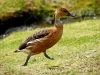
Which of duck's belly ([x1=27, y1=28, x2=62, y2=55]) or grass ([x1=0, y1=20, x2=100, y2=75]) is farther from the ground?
duck's belly ([x1=27, y1=28, x2=62, y2=55])

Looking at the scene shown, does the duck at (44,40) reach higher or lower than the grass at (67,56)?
higher

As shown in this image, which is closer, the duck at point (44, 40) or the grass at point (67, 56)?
the grass at point (67, 56)

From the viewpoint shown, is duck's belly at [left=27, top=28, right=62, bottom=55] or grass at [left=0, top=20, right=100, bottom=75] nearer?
grass at [left=0, top=20, right=100, bottom=75]

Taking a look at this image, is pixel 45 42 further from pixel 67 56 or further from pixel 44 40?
pixel 67 56

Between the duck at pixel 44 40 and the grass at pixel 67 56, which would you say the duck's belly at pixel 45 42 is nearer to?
the duck at pixel 44 40

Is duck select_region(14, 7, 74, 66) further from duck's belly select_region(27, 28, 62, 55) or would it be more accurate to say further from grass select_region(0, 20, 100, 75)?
grass select_region(0, 20, 100, 75)

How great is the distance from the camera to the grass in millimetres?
11438

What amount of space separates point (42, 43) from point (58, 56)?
1.97m

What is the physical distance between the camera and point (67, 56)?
14211 millimetres

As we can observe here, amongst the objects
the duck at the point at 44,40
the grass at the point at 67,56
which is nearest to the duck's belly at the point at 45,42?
the duck at the point at 44,40

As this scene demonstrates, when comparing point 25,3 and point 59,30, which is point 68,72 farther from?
point 25,3

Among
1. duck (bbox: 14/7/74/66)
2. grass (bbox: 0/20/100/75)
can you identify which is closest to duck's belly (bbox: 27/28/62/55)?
duck (bbox: 14/7/74/66)

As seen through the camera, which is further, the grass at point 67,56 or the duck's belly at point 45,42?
the duck's belly at point 45,42

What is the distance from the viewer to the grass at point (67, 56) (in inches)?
450
